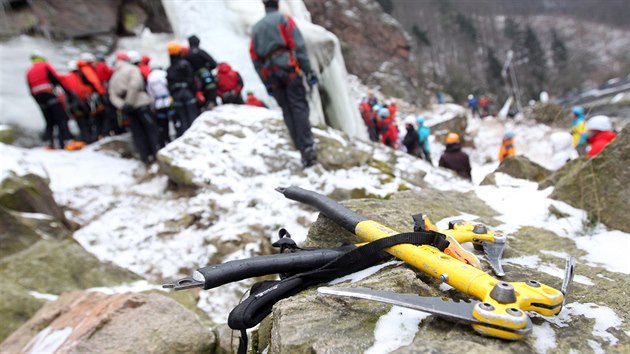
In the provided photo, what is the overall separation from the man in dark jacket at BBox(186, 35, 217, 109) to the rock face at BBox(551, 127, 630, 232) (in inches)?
247

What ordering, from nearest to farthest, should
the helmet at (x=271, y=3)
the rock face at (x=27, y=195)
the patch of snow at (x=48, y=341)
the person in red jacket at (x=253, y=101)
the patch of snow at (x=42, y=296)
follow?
the patch of snow at (x=48, y=341) < the patch of snow at (x=42, y=296) < the rock face at (x=27, y=195) < the helmet at (x=271, y=3) < the person in red jacket at (x=253, y=101)

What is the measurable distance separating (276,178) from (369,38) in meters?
33.6

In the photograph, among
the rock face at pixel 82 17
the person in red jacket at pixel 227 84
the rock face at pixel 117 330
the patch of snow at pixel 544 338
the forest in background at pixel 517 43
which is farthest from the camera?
the forest in background at pixel 517 43

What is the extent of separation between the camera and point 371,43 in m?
36.1

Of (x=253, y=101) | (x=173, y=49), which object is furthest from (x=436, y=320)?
(x=253, y=101)

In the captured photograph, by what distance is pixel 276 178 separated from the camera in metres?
5.42

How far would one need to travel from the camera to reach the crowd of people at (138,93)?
6883 millimetres

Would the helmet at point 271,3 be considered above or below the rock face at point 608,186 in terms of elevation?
above

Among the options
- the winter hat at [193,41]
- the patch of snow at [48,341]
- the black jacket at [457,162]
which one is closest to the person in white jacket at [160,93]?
the winter hat at [193,41]

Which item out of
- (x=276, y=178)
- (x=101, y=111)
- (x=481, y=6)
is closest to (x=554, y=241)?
(x=276, y=178)

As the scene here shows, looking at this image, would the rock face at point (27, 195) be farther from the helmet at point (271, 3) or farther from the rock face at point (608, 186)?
the rock face at point (608, 186)

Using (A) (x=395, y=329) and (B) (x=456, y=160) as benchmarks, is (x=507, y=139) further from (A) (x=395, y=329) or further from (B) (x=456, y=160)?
(A) (x=395, y=329)

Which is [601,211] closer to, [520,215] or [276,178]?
[520,215]

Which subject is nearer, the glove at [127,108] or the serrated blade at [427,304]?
→ the serrated blade at [427,304]
